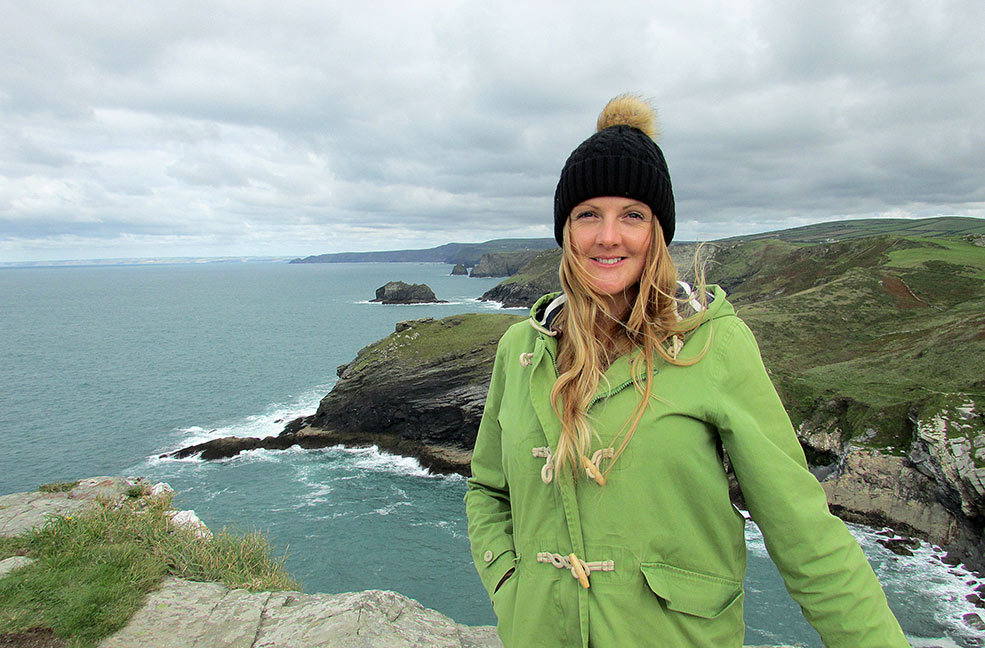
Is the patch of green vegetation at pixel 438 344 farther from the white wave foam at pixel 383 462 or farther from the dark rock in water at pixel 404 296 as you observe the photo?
the dark rock in water at pixel 404 296

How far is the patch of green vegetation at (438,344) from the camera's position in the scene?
44.0 meters

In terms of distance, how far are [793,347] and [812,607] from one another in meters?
53.6

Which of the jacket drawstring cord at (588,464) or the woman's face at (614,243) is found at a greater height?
the woman's face at (614,243)

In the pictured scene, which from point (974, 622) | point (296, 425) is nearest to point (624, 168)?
point (974, 622)

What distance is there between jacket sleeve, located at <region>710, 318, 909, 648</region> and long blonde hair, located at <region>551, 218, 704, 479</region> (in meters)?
0.21

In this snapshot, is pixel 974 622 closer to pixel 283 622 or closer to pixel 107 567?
pixel 283 622

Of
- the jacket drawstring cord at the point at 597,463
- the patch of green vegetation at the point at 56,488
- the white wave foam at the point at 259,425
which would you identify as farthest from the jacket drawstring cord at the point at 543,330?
the white wave foam at the point at 259,425

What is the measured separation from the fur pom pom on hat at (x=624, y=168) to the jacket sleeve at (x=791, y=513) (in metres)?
0.82

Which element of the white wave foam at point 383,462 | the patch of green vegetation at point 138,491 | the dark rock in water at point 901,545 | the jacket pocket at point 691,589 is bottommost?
the white wave foam at point 383,462

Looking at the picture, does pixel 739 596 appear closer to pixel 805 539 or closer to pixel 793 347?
pixel 805 539

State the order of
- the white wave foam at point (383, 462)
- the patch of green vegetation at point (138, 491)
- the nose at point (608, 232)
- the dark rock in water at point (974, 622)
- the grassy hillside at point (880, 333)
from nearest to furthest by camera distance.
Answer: the nose at point (608, 232)
the patch of green vegetation at point (138, 491)
the dark rock in water at point (974, 622)
the grassy hillside at point (880, 333)
the white wave foam at point (383, 462)

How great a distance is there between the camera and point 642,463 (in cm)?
211

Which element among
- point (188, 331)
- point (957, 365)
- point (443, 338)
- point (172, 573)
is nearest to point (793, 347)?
point (957, 365)

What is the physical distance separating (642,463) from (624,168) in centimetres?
139
